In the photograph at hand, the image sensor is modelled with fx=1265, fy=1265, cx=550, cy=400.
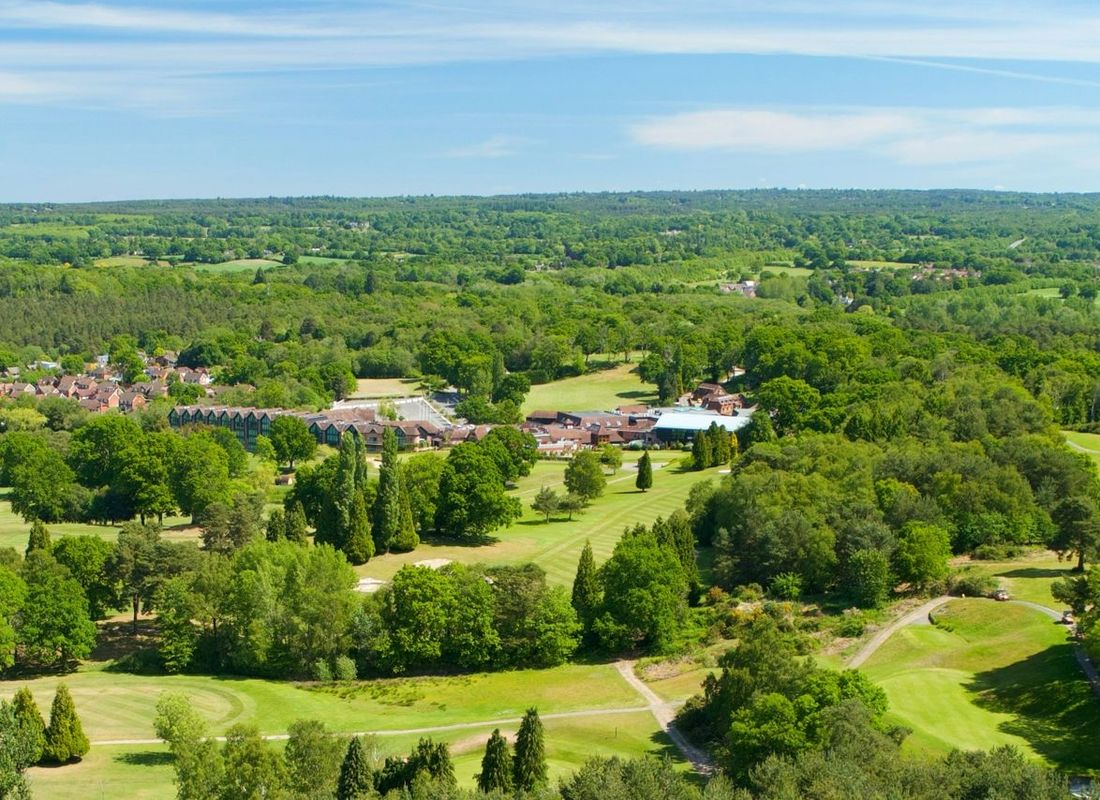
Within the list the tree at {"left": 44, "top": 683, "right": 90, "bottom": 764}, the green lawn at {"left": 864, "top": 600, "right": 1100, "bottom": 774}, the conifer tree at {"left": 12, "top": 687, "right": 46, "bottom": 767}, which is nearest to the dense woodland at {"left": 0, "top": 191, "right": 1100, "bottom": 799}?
the green lawn at {"left": 864, "top": 600, "right": 1100, "bottom": 774}

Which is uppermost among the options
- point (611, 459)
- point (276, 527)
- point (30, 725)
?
point (30, 725)

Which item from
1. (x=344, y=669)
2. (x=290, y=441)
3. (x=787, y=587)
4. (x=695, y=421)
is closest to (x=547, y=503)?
(x=787, y=587)

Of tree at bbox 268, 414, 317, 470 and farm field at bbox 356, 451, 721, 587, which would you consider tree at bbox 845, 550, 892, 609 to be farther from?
tree at bbox 268, 414, 317, 470

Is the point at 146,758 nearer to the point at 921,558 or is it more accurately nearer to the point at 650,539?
the point at 650,539

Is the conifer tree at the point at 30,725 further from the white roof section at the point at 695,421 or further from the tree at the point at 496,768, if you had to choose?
the white roof section at the point at 695,421

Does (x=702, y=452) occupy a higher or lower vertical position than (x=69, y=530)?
higher

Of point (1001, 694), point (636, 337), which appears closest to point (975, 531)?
point (1001, 694)
